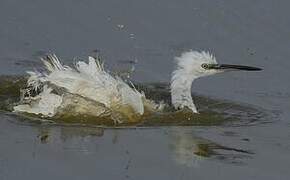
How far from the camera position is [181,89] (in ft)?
36.0

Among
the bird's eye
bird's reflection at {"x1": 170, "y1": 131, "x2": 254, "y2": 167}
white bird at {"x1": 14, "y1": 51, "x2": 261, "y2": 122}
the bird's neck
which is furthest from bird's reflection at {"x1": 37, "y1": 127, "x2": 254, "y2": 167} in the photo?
the bird's eye

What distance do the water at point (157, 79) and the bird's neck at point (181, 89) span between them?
59 centimetres

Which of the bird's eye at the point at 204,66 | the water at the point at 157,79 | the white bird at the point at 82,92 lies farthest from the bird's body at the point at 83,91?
the bird's eye at the point at 204,66

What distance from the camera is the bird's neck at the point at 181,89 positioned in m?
10.9

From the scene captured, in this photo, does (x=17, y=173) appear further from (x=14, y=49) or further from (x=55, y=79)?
(x=14, y=49)

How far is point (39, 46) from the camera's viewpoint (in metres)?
13.1

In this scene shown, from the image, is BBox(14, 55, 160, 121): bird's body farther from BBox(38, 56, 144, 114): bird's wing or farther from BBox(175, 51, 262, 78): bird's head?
BBox(175, 51, 262, 78): bird's head

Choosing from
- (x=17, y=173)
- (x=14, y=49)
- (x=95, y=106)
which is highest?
(x=14, y=49)

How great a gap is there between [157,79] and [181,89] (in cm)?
116

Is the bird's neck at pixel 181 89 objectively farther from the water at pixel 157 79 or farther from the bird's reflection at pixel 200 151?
the bird's reflection at pixel 200 151

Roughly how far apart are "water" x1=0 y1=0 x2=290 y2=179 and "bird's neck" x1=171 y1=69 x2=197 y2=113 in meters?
0.59

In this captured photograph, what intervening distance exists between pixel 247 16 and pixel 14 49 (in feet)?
13.6

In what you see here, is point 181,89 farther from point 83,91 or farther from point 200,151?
point 200,151

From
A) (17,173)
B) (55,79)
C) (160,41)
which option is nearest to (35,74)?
(55,79)
